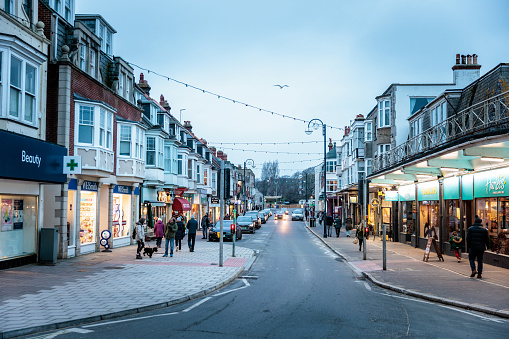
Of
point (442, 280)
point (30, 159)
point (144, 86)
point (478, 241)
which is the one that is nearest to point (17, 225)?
point (30, 159)

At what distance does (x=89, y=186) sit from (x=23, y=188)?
5078mm

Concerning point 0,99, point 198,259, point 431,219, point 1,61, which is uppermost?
point 1,61

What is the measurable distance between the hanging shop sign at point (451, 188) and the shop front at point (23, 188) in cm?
1670

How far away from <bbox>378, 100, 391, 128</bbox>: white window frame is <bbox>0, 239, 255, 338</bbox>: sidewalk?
2143 centimetres

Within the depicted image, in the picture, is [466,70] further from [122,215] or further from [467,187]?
[122,215]

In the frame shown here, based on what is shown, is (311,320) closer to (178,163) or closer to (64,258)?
(64,258)

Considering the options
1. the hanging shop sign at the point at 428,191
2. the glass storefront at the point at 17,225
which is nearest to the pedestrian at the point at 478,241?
the hanging shop sign at the point at 428,191

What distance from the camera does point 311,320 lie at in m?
9.08

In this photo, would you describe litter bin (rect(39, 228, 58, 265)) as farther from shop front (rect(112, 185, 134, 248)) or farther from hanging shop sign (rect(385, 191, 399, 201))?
hanging shop sign (rect(385, 191, 399, 201))

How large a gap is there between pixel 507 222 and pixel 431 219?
8339mm

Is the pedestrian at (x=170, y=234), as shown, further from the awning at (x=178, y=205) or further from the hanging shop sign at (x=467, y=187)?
the awning at (x=178, y=205)

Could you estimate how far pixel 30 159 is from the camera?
15.3 meters

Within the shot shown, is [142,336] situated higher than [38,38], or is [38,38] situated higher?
[38,38]

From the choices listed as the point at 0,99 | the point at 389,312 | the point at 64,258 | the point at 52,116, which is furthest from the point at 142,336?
the point at 52,116
